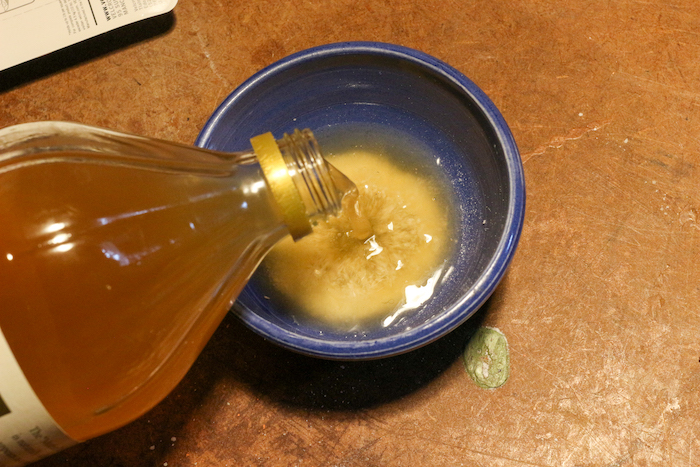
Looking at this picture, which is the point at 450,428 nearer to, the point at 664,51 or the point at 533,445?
the point at 533,445

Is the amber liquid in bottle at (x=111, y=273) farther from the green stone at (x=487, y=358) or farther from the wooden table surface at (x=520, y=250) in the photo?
the green stone at (x=487, y=358)

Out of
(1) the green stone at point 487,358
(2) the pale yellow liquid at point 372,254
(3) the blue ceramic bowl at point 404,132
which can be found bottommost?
(1) the green stone at point 487,358

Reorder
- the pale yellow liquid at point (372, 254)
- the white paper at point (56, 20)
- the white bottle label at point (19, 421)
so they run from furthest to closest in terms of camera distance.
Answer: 1. the white paper at point (56, 20)
2. the pale yellow liquid at point (372, 254)
3. the white bottle label at point (19, 421)

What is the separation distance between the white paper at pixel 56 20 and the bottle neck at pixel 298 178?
356 millimetres

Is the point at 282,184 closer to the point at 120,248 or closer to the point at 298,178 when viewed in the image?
the point at 298,178

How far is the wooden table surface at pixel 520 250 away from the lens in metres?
0.57

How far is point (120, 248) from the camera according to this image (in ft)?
1.34

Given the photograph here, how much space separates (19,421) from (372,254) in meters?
0.34

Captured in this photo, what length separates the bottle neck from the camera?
42 cm

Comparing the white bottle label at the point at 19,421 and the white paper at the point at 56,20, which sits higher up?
the white paper at the point at 56,20

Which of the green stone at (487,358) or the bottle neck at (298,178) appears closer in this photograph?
the bottle neck at (298,178)

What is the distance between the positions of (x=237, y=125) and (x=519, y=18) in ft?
1.24

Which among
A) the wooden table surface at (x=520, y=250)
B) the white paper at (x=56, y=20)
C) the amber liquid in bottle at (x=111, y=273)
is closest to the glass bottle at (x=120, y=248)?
the amber liquid in bottle at (x=111, y=273)

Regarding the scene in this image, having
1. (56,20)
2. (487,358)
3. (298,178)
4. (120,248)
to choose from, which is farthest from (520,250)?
(56,20)
